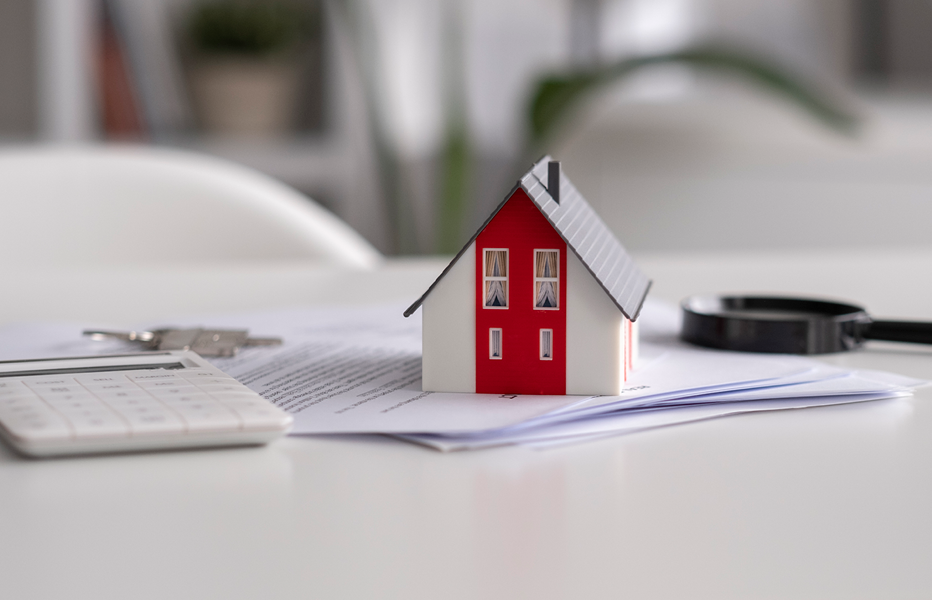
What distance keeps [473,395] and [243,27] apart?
203 cm

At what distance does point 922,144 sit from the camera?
7.36 ft

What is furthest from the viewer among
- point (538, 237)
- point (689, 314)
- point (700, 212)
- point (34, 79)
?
point (700, 212)

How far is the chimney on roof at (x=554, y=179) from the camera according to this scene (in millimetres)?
453

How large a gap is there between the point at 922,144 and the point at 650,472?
2.23m

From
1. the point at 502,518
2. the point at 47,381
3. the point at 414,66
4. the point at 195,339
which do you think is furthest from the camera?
the point at 414,66

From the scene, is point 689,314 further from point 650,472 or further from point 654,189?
point 654,189

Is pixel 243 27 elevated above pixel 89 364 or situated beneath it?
elevated above

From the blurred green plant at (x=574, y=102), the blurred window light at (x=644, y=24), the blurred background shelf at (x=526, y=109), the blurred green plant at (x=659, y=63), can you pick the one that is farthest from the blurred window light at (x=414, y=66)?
the blurred window light at (x=644, y=24)

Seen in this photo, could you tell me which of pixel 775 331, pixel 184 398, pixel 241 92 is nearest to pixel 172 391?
pixel 184 398

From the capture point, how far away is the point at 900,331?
1.94 feet

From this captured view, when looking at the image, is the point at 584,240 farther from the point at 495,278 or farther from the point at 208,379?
the point at 208,379

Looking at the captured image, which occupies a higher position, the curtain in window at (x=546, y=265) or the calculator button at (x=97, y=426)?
the curtain in window at (x=546, y=265)

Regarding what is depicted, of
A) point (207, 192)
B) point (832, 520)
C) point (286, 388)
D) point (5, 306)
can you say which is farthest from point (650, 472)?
point (207, 192)

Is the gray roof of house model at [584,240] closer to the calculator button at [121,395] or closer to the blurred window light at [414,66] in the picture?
the calculator button at [121,395]
